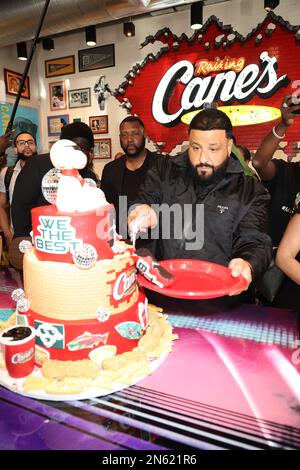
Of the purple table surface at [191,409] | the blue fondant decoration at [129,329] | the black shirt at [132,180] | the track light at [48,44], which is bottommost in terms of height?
the purple table surface at [191,409]

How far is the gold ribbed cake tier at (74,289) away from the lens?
42.7 inches

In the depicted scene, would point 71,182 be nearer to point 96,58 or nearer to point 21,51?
point 96,58

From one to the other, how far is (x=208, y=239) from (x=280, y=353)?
744mm

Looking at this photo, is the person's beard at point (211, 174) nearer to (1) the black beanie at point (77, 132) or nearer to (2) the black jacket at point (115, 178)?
(1) the black beanie at point (77, 132)

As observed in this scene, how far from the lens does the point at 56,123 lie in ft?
19.4

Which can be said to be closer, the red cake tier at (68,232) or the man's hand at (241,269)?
the red cake tier at (68,232)

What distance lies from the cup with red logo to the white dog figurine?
1.34 feet

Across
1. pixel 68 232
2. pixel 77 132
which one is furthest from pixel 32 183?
pixel 68 232

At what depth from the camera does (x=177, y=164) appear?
1.98 meters

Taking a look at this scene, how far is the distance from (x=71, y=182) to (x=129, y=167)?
226cm

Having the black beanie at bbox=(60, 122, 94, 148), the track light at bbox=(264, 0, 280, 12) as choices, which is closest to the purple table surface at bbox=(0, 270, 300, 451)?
the black beanie at bbox=(60, 122, 94, 148)

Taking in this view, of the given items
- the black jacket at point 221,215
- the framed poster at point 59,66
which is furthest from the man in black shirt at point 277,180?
the framed poster at point 59,66

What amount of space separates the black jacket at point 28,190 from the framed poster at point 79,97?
3.61 meters
